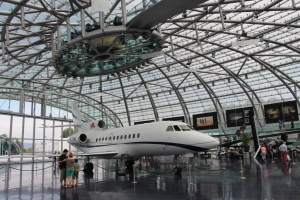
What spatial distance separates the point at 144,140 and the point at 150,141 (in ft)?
2.31

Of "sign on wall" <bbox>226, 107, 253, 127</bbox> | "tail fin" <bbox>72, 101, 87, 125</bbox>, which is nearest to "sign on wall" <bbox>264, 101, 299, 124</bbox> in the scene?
"sign on wall" <bbox>226, 107, 253, 127</bbox>

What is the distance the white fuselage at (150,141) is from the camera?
17312mm

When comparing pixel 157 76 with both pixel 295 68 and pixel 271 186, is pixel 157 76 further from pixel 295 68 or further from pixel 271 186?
pixel 271 186

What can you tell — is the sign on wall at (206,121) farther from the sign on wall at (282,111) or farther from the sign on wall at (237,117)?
the sign on wall at (282,111)

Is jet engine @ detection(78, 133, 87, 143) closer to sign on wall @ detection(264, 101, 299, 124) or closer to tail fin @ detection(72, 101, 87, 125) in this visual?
tail fin @ detection(72, 101, 87, 125)

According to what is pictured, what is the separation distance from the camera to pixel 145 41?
2217 cm

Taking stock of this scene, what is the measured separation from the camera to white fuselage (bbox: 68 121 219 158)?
17.3 metres

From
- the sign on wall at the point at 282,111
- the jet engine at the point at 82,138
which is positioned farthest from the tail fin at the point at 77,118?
the sign on wall at the point at 282,111

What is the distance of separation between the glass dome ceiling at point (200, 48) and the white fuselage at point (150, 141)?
8064 millimetres

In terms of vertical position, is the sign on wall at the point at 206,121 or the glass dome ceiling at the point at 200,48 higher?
the glass dome ceiling at the point at 200,48

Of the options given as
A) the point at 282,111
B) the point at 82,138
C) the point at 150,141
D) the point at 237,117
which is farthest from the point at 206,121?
the point at 150,141

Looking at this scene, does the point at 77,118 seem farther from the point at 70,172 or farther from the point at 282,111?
the point at 282,111

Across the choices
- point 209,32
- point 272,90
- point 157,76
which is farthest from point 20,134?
point 272,90

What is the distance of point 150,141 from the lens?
1978 cm
